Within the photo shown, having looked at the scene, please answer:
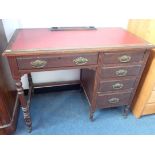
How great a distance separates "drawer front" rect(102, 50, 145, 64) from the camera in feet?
3.44

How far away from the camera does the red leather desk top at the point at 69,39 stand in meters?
0.98

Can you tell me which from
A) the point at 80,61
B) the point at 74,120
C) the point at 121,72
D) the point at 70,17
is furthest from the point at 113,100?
the point at 70,17

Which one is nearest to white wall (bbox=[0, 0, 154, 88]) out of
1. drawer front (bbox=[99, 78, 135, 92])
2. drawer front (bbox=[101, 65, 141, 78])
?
drawer front (bbox=[101, 65, 141, 78])

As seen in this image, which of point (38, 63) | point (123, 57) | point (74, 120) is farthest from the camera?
point (74, 120)

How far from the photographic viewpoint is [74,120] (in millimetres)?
1432

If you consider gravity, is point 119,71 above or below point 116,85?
above

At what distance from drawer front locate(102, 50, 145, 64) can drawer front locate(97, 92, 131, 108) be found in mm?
309

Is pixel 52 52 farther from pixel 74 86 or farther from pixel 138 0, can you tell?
pixel 74 86

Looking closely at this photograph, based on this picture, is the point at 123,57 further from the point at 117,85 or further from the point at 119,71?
the point at 117,85

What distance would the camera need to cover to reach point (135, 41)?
1.12 meters

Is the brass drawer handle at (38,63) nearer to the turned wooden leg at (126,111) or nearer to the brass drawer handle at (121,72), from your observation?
the brass drawer handle at (121,72)

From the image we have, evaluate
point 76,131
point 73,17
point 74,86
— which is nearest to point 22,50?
point 73,17

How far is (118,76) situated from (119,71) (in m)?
0.05

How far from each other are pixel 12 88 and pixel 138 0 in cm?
124
